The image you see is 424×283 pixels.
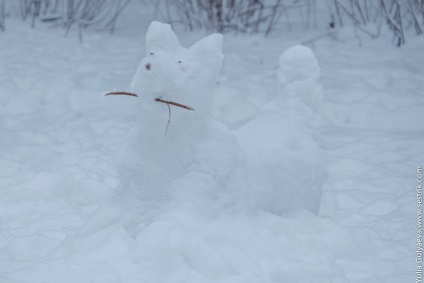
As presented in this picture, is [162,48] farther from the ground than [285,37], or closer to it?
farther from the ground

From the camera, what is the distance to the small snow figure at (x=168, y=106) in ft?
7.96

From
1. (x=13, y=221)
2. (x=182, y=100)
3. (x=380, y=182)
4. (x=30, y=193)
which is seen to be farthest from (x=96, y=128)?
(x=182, y=100)

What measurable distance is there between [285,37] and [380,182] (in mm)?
3262

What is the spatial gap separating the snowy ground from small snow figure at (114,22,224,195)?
0.13 m

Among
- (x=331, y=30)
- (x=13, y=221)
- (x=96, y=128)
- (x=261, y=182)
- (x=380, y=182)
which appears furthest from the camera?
(x=331, y=30)

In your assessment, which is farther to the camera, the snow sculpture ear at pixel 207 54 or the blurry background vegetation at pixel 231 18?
the blurry background vegetation at pixel 231 18

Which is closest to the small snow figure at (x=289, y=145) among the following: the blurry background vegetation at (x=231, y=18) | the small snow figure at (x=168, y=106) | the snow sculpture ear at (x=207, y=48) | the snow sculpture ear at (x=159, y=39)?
the small snow figure at (x=168, y=106)

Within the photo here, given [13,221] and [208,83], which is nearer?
[208,83]

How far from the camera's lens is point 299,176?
9.82 ft

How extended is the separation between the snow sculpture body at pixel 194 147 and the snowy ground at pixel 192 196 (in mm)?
79

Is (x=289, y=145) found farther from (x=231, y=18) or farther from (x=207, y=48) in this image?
(x=231, y=18)

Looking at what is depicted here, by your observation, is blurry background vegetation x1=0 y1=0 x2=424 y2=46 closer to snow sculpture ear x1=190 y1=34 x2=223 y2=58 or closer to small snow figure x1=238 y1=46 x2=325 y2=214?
small snow figure x1=238 y1=46 x2=325 y2=214

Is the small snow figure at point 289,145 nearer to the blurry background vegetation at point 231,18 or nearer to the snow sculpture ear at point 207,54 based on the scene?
the snow sculpture ear at point 207,54

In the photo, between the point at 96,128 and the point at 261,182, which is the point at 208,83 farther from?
the point at 96,128
